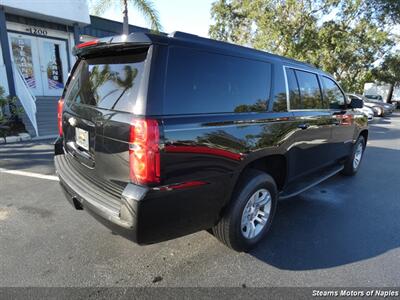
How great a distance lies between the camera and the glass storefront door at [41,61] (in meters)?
11.1

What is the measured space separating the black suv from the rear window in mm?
10

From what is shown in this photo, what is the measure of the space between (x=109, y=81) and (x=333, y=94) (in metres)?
3.52

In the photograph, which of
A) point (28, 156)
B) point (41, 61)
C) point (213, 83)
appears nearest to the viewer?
point (213, 83)

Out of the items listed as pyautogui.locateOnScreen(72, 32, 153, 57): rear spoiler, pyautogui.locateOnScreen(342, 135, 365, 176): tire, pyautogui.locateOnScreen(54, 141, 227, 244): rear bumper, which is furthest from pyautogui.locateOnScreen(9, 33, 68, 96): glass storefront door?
pyautogui.locateOnScreen(342, 135, 365, 176): tire

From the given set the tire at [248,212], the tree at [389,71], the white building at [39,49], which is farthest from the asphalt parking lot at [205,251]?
the tree at [389,71]

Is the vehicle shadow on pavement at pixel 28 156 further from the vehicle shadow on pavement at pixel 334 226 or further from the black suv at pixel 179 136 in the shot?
the vehicle shadow on pavement at pixel 334 226

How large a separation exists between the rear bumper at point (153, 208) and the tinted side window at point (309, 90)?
1.86 metres

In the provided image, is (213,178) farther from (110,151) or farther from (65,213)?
(65,213)

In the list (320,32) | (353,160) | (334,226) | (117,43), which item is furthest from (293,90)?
(320,32)

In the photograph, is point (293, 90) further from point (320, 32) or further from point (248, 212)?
point (320, 32)

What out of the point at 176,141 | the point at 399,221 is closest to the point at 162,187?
the point at 176,141

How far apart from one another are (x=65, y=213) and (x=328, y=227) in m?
3.35

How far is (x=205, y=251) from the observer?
9.61ft

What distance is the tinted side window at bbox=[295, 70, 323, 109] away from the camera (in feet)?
11.7
